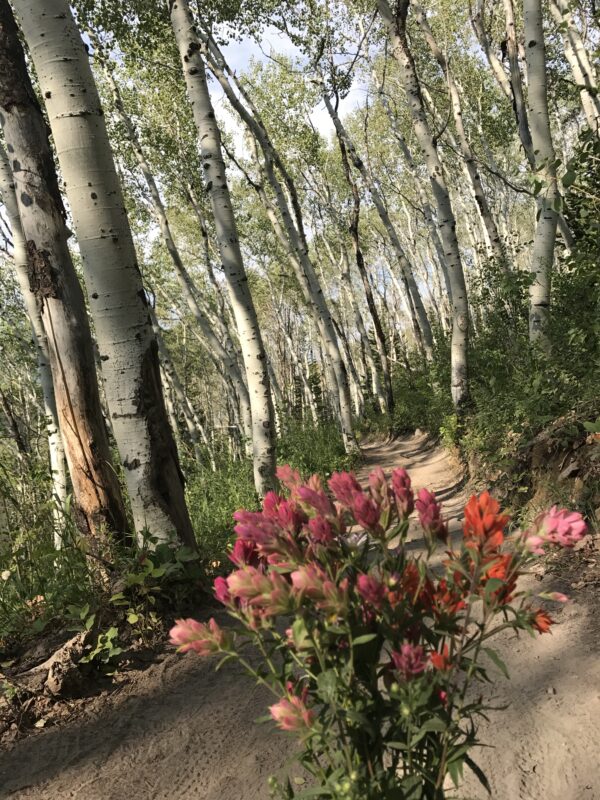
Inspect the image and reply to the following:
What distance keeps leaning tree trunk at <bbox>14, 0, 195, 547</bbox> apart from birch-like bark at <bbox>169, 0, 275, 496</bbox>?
253cm

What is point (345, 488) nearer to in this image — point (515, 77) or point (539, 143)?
point (539, 143)

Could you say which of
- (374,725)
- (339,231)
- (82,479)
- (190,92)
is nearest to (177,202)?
(339,231)

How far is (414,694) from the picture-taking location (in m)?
0.87

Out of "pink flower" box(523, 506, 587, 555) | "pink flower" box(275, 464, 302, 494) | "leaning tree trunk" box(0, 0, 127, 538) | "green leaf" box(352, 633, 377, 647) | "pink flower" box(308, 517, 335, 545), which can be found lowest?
"green leaf" box(352, 633, 377, 647)

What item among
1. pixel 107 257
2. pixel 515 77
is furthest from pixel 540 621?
pixel 515 77

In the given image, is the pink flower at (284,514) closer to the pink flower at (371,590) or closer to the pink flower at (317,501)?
the pink flower at (317,501)

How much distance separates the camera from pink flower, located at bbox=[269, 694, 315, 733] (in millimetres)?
896

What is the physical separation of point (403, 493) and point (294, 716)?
0.44 metres

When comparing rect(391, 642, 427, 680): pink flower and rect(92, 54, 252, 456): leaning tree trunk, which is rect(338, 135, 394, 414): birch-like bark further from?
rect(391, 642, 427, 680): pink flower

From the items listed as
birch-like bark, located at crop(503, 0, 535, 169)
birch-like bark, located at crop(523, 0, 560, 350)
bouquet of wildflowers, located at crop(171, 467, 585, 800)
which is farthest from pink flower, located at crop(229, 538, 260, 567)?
birch-like bark, located at crop(503, 0, 535, 169)

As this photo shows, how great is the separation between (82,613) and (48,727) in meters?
0.53

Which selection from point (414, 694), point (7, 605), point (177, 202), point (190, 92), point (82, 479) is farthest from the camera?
point (177, 202)

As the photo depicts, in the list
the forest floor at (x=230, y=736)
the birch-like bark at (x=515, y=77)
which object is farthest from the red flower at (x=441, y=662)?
the birch-like bark at (x=515, y=77)

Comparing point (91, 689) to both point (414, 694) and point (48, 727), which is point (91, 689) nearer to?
point (48, 727)
